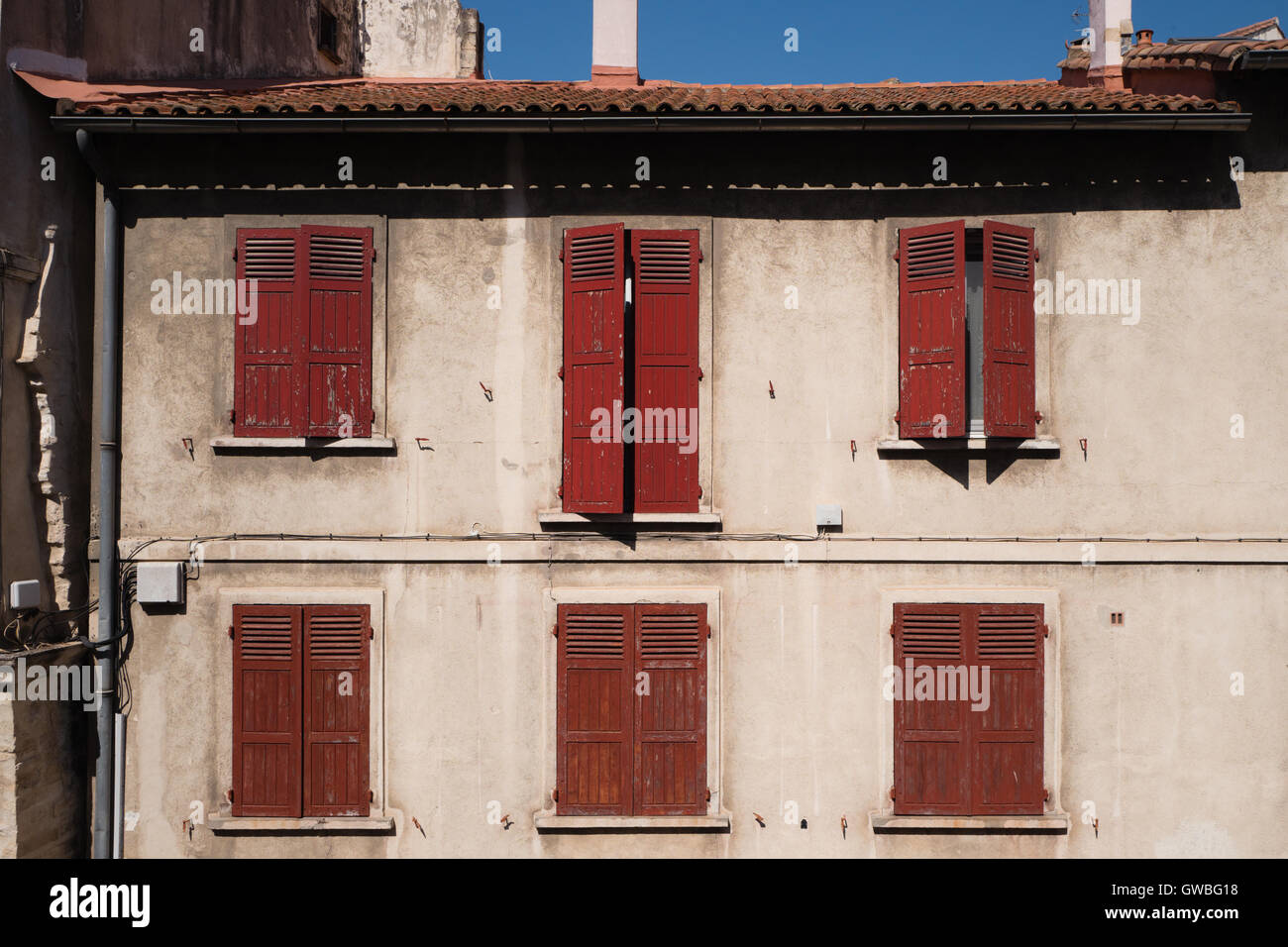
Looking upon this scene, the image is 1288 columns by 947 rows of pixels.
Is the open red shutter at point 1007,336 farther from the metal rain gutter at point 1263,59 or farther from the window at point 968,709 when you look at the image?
the metal rain gutter at point 1263,59

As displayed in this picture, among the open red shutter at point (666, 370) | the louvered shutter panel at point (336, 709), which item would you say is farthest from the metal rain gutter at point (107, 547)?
the open red shutter at point (666, 370)

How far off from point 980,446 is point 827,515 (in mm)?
1418

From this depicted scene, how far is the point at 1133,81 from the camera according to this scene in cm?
788

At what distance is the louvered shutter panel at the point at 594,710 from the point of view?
7.43 metres

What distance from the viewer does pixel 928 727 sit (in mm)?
7406

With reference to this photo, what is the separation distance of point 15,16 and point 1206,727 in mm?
11729

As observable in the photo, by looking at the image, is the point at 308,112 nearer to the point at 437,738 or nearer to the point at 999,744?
the point at 437,738

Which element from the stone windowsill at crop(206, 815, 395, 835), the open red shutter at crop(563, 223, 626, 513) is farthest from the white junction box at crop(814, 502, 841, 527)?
the stone windowsill at crop(206, 815, 395, 835)

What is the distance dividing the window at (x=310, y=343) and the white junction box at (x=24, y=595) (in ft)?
6.62

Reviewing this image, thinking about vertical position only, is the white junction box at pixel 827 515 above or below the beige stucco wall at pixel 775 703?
above

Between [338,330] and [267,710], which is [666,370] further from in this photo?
[267,710]

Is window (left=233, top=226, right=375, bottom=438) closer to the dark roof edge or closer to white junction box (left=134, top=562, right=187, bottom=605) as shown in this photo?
the dark roof edge

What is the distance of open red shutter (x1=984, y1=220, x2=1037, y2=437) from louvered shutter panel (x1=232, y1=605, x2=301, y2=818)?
244 inches

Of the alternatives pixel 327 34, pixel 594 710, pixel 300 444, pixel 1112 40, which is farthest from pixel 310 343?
pixel 327 34
